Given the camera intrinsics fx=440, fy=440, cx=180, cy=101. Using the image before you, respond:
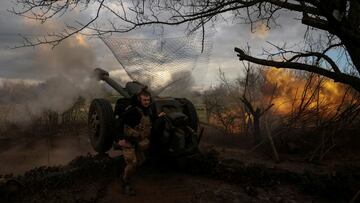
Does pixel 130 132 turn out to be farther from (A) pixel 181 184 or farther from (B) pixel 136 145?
(A) pixel 181 184

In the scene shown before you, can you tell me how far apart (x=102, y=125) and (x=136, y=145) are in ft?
3.99

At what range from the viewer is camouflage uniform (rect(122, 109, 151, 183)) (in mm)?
8227

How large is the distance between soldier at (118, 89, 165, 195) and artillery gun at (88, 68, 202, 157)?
129mm

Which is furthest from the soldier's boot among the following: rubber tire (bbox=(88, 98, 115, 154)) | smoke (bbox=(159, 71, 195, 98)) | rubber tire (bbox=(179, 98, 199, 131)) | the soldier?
smoke (bbox=(159, 71, 195, 98))

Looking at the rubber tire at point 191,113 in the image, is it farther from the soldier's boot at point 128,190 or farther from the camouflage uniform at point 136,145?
the soldier's boot at point 128,190

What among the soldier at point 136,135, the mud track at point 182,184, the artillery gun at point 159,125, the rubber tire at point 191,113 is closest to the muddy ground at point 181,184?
the mud track at point 182,184

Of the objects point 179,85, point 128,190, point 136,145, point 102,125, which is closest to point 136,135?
point 136,145

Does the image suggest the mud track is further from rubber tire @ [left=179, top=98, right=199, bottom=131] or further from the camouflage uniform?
rubber tire @ [left=179, top=98, right=199, bottom=131]

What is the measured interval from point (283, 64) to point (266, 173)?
102 inches

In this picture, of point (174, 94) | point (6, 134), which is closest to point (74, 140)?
point (6, 134)

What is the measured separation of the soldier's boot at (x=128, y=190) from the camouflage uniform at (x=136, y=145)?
93mm

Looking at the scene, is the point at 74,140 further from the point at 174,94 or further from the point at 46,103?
the point at 174,94

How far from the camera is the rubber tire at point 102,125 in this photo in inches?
364

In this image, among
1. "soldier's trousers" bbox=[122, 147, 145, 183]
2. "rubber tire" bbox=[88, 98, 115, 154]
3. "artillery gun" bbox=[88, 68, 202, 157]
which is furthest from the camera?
"rubber tire" bbox=[88, 98, 115, 154]
